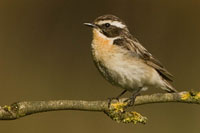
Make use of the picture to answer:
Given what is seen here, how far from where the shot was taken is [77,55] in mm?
8328

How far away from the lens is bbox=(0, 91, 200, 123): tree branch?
4465 mm

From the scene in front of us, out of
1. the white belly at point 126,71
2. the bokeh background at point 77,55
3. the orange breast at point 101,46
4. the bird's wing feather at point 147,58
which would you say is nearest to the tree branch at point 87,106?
the white belly at point 126,71

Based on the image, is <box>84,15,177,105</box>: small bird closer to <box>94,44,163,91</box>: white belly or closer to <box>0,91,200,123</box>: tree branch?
<box>94,44,163,91</box>: white belly

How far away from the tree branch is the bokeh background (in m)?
2.60

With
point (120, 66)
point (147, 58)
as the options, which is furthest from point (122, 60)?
point (147, 58)

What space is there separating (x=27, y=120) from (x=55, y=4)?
200 centimetres

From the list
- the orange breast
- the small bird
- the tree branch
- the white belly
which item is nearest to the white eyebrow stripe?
the small bird

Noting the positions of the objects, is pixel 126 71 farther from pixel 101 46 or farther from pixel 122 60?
pixel 101 46

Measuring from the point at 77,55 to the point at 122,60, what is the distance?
8.16 ft

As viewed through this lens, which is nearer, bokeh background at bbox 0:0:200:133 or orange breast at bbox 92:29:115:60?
orange breast at bbox 92:29:115:60

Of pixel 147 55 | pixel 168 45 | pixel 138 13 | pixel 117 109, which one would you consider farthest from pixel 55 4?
pixel 117 109

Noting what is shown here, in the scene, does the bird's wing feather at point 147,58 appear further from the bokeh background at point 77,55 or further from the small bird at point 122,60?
the bokeh background at point 77,55

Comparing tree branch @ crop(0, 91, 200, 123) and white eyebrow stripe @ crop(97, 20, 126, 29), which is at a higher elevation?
white eyebrow stripe @ crop(97, 20, 126, 29)

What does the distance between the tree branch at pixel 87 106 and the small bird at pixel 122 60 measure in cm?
102
